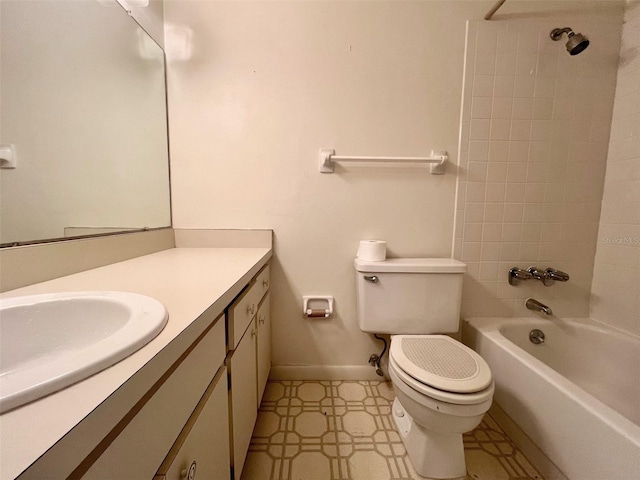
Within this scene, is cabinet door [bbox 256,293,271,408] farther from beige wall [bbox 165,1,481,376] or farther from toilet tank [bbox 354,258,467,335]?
toilet tank [bbox 354,258,467,335]

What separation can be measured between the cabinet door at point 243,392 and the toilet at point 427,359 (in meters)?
0.53

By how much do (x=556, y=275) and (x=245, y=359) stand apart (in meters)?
1.51

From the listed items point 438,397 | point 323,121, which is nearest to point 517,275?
point 438,397

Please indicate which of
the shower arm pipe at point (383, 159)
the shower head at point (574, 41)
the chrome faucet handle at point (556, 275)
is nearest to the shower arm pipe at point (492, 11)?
the shower head at point (574, 41)

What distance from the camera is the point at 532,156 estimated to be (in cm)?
127

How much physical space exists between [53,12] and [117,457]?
4.25 ft

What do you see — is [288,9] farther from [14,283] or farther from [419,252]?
[14,283]

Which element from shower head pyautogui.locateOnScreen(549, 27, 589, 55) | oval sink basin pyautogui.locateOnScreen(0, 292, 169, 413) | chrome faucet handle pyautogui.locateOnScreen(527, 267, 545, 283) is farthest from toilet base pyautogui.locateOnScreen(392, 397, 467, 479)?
shower head pyautogui.locateOnScreen(549, 27, 589, 55)

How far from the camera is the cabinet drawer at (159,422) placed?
308 millimetres

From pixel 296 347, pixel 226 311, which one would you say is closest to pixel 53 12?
pixel 226 311

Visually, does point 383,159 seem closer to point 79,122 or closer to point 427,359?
point 427,359

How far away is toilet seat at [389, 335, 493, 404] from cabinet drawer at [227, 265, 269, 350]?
0.57 meters

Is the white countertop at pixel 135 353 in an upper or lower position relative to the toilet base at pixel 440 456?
upper

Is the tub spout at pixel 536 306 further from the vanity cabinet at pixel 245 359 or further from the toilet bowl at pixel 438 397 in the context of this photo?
the vanity cabinet at pixel 245 359
